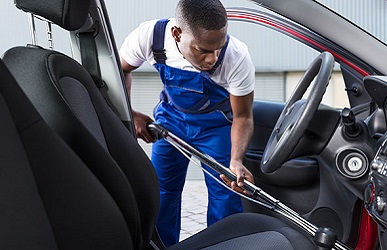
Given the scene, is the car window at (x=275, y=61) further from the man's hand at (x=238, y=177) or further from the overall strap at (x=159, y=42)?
the man's hand at (x=238, y=177)

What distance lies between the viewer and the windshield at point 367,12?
675 cm

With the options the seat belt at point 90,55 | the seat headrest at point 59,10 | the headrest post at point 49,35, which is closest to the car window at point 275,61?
the seat belt at point 90,55

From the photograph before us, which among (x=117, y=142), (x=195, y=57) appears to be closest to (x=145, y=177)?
(x=117, y=142)

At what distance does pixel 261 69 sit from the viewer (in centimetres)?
832

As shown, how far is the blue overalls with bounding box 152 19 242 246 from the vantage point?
7.11 feet

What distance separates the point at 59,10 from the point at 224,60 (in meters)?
0.92

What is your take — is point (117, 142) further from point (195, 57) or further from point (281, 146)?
point (195, 57)

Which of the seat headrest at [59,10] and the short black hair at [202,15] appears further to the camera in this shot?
the short black hair at [202,15]

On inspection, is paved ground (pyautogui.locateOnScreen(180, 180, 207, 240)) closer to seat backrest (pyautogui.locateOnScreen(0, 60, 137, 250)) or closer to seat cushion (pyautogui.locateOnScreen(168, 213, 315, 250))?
seat cushion (pyautogui.locateOnScreen(168, 213, 315, 250))

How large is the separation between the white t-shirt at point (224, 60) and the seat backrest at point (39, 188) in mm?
1153

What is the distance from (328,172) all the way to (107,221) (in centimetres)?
94

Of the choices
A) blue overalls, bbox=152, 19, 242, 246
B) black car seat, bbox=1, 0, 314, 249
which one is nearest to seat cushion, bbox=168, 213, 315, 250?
black car seat, bbox=1, 0, 314, 249

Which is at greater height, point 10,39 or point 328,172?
point 328,172

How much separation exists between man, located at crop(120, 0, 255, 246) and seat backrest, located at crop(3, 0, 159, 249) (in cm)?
57
